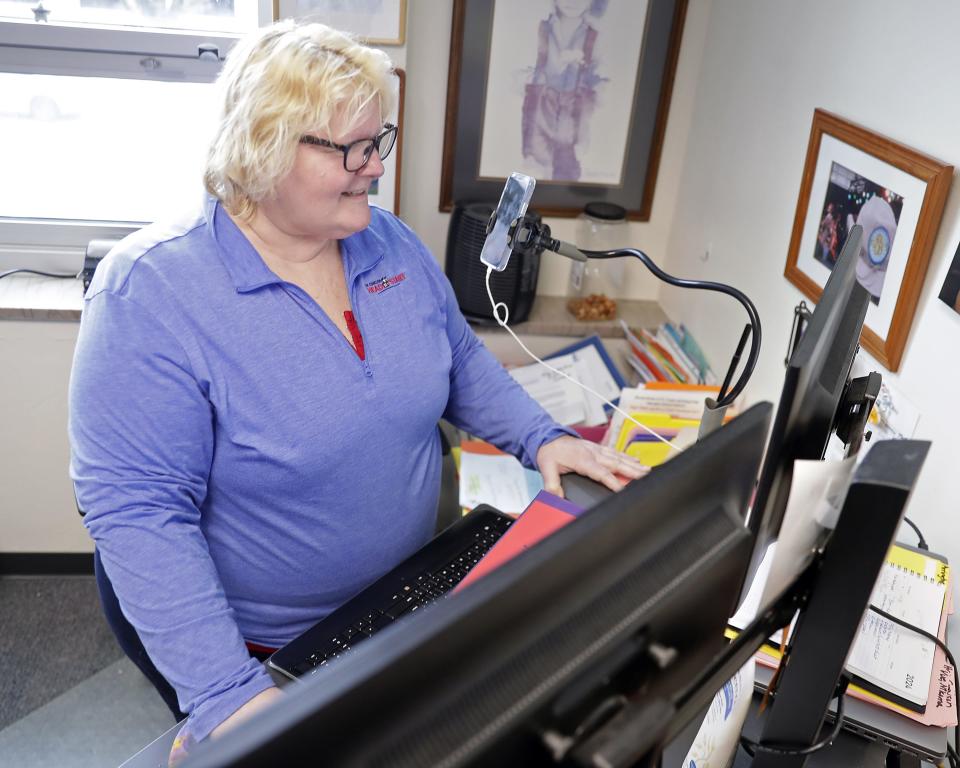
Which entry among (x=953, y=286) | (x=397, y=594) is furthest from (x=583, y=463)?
(x=953, y=286)

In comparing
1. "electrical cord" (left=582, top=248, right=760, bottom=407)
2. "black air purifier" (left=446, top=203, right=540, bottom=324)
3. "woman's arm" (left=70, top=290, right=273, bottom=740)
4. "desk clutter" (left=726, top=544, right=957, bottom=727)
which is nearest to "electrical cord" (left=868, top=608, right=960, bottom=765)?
"desk clutter" (left=726, top=544, right=957, bottom=727)

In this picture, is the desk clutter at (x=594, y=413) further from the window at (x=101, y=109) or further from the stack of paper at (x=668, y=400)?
the window at (x=101, y=109)

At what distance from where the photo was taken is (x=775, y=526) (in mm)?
848

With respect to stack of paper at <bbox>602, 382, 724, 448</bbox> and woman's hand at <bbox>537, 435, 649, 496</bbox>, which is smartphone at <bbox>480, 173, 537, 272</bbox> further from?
stack of paper at <bbox>602, 382, 724, 448</bbox>

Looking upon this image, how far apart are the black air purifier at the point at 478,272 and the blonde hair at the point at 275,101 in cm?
97

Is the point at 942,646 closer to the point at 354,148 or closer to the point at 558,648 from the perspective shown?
the point at 558,648

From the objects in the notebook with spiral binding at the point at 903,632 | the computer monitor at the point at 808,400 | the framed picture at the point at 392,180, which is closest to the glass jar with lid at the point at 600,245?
the framed picture at the point at 392,180

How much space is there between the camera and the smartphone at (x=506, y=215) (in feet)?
3.96

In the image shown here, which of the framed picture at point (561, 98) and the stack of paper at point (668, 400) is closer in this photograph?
the stack of paper at point (668, 400)

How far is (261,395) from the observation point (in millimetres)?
1188

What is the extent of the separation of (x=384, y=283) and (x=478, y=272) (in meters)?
0.88

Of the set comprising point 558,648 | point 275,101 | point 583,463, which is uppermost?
point 275,101

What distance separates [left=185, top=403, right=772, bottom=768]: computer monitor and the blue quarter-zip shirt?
0.57 m

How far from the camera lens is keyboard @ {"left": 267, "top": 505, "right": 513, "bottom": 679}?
1.06 metres
